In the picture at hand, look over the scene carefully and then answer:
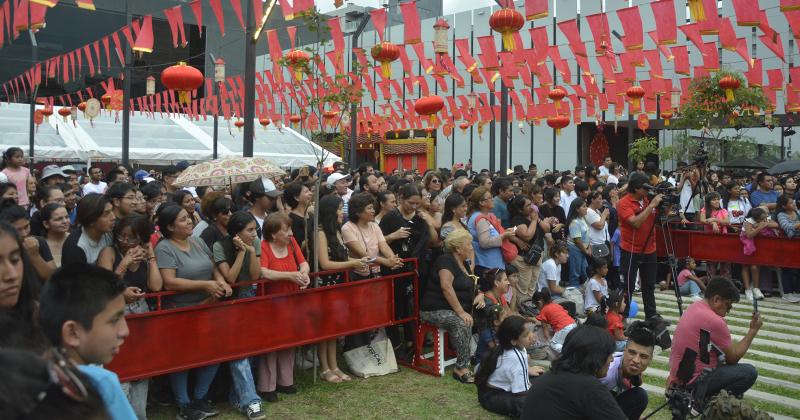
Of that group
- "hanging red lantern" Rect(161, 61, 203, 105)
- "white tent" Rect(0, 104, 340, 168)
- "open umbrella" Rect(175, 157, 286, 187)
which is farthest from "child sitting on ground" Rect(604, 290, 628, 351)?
"white tent" Rect(0, 104, 340, 168)

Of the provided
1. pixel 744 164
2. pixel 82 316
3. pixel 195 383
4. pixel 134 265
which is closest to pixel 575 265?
pixel 195 383

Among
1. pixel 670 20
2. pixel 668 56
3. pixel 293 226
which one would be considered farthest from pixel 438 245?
pixel 668 56

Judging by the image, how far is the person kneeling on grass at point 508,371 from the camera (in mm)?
5266

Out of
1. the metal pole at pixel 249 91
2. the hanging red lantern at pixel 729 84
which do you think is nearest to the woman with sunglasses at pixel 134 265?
the metal pole at pixel 249 91

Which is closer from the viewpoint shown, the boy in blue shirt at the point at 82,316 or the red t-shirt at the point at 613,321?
the boy in blue shirt at the point at 82,316

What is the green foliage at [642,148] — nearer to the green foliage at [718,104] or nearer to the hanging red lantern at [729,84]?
the green foliage at [718,104]

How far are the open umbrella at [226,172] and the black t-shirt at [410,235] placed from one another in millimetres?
1563

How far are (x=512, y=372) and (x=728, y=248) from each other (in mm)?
6956

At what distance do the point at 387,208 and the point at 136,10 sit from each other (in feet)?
94.8

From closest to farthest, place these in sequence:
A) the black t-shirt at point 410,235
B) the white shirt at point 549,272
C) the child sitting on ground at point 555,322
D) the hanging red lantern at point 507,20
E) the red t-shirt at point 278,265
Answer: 1. the red t-shirt at point 278,265
2. the child sitting on ground at point 555,322
3. the black t-shirt at point 410,235
4. the white shirt at point 549,272
5. the hanging red lantern at point 507,20

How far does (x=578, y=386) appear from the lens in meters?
3.46

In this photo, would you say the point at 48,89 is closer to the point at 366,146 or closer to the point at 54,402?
the point at 366,146

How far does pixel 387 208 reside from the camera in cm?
756

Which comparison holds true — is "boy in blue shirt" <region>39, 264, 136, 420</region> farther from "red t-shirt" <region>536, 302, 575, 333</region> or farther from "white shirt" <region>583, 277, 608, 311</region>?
"white shirt" <region>583, 277, 608, 311</region>
